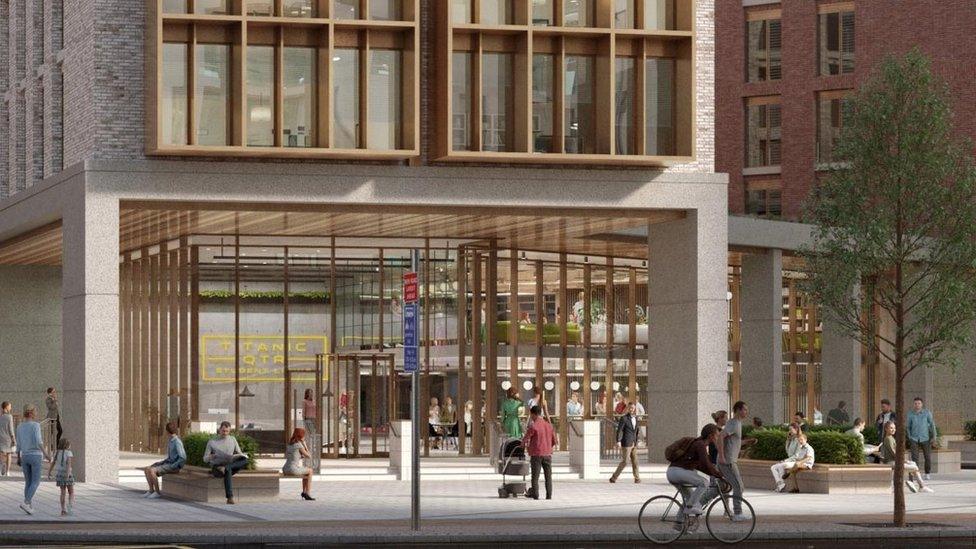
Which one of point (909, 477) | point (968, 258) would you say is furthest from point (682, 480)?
point (909, 477)

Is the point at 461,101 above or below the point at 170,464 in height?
above

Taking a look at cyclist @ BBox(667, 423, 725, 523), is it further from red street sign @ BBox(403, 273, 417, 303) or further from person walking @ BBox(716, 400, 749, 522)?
red street sign @ BBox(403, 273, 417, 303)

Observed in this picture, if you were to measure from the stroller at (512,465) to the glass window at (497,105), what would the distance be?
5.86m

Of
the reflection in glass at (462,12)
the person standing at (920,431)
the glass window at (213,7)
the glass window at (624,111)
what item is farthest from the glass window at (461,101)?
the person standing at (920,431)

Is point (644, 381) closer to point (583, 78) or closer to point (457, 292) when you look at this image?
point (457, 292)

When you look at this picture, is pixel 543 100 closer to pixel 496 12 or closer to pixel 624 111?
pixel 624 111

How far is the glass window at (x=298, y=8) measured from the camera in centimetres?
3381

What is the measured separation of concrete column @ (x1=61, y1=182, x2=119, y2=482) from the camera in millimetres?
33094

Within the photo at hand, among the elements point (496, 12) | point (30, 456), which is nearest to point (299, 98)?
point (496, 12)

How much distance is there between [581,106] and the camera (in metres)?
35.5

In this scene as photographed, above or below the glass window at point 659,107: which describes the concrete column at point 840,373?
below

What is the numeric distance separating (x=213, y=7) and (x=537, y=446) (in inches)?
418

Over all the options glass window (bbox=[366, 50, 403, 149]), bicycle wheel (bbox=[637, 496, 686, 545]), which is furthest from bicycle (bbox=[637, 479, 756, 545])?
glass window (bbox=[366, 50, 403, 149])

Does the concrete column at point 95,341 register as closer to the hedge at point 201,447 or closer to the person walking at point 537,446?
the hedge at point 201,447
